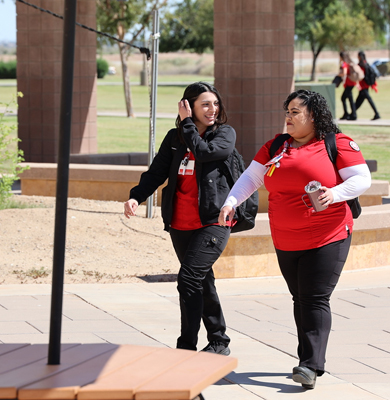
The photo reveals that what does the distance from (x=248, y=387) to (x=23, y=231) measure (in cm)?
A: 515

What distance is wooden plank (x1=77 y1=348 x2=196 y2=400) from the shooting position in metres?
2.86

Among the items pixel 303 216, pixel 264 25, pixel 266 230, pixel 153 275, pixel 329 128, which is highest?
pixel 264 25

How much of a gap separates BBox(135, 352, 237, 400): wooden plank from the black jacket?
5.21 ft

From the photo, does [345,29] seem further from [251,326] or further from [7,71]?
[251,326]

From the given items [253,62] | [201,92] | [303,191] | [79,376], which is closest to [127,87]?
[253,62]

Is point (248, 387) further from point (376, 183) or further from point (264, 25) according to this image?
point (264, 25)

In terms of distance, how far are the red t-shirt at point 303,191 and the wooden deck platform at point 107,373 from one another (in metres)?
1.42

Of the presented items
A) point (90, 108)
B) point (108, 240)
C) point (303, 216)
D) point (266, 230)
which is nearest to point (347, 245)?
point (303, 216)

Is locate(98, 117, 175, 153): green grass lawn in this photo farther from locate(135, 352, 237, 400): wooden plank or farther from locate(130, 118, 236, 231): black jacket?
locate(135, 352, 237, 400): wooden plank

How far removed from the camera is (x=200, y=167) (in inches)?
192

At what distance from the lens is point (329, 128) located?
15.1ft

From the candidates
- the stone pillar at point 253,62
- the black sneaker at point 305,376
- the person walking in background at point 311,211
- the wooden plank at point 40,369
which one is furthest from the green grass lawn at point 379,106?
the wooden plank at point 40,369

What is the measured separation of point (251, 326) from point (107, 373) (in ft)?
9.89

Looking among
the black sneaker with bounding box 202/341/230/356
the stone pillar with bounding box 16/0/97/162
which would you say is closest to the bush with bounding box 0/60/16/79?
the stone pillar with bounding box 16/0/97/162
